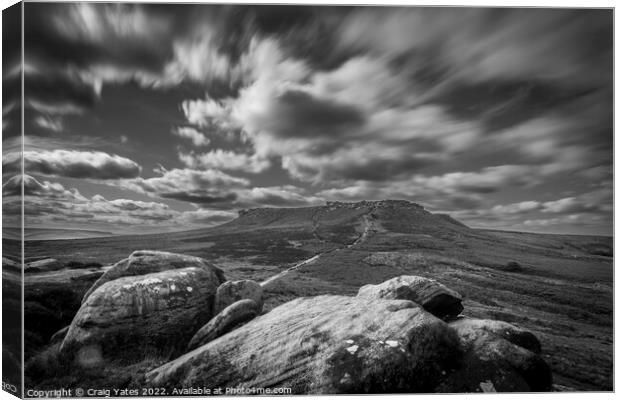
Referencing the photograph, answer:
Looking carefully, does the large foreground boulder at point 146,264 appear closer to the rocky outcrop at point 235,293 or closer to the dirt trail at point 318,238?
the rocky outcrop at point 235,293

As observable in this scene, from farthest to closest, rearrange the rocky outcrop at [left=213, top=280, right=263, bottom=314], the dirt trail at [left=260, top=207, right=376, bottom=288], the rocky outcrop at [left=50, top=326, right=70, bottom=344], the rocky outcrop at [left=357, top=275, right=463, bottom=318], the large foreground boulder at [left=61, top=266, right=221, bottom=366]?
1. the dirt trail at [left=260, top=207, right=376, bottom=288]
2. the rocky outcrop at [left=213, top=280, right=263, bottom=314]
3. the rocky outcrop at [left=50, top=326, right=70, bottom=344]
4. the rocky outcrop at [left=357, top=275, right=463, bottom=318]
5. the large foreground boulder at [left=61, top=266, right=221, bottom=366]

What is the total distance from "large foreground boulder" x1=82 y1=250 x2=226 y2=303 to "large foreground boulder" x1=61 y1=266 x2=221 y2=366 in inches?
28.5

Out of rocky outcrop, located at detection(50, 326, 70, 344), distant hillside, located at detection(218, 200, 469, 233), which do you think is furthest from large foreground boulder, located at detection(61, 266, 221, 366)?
distant hillside, located at detection(218, 200, 469, 233)

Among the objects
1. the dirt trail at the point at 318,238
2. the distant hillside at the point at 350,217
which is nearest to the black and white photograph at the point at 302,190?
the distant hillside at the point at 350,217

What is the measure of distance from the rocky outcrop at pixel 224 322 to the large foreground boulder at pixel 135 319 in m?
0.70

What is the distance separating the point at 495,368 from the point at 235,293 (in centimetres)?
1056

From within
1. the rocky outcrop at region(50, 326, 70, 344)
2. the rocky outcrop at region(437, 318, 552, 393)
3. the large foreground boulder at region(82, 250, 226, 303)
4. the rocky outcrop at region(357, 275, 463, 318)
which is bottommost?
the rocky outcrop at region(437, 318, 552, 393)

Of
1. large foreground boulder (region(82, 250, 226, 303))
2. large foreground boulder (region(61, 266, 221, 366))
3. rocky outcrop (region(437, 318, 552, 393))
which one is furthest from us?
large foreground boulder (region(82, 250, 226, 303))

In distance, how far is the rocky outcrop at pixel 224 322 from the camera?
537 inches

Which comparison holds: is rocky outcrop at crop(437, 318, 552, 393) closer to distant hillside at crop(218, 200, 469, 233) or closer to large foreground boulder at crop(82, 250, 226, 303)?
distant hillside at crop(218, 200, 469, 233)

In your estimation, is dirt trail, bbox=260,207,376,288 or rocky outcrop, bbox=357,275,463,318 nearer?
rocky outcrop, bbox=357,275,463,318

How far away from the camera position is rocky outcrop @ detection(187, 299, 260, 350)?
13.6 metres

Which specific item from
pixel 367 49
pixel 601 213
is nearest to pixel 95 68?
pixel 367 49

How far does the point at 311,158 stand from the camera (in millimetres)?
17375
